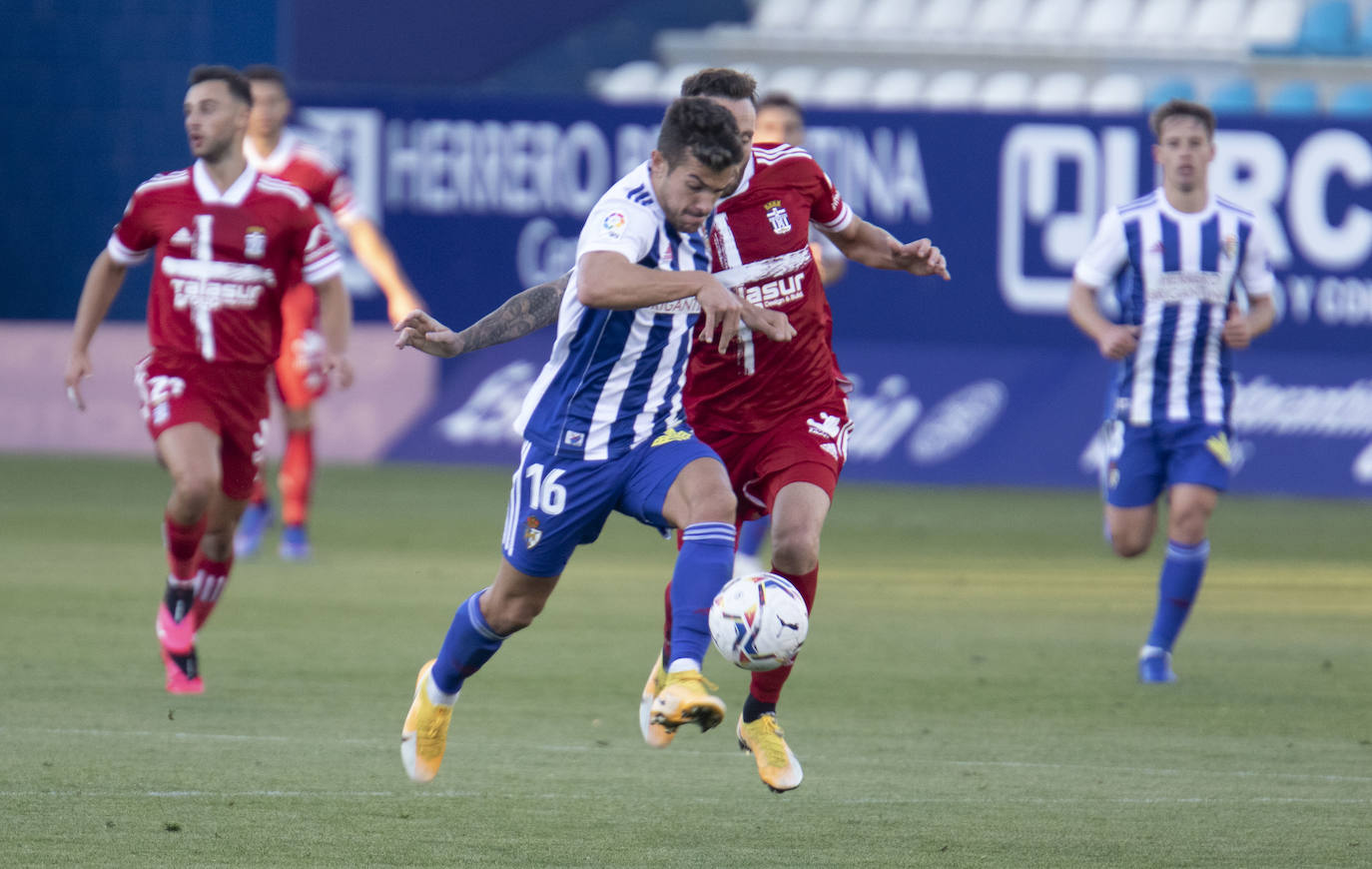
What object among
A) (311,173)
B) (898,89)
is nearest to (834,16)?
(898,89)

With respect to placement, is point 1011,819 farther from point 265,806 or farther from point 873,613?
point 873,613

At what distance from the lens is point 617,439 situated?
540 cm

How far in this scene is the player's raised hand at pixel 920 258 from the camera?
608cm

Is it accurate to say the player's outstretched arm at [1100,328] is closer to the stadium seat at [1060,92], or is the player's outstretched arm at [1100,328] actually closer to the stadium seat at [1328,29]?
the stadium seat at [1060,92]

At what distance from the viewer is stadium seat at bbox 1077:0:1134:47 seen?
21.1 metres

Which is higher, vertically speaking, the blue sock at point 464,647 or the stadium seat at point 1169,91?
the blue sock at point 464,647

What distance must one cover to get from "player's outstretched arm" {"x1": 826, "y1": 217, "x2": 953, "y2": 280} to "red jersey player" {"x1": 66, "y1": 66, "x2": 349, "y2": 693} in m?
2.32

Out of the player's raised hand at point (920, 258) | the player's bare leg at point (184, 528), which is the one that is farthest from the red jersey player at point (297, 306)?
the player's raised hand at point (920, 258)

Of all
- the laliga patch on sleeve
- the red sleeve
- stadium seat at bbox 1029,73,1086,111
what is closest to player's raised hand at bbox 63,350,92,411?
the red sleeve

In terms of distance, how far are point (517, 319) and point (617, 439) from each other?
434 mm

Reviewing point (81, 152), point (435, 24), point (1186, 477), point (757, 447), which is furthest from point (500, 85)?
point (757, 447)

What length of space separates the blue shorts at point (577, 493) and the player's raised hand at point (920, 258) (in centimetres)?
107

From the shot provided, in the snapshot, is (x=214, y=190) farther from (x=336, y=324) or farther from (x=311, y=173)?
(x=311, y=173)

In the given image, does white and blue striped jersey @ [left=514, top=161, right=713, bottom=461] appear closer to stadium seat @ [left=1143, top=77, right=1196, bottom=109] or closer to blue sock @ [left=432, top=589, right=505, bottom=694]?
blue sock @ [left=432, top=589, right=505, bottom=694]
